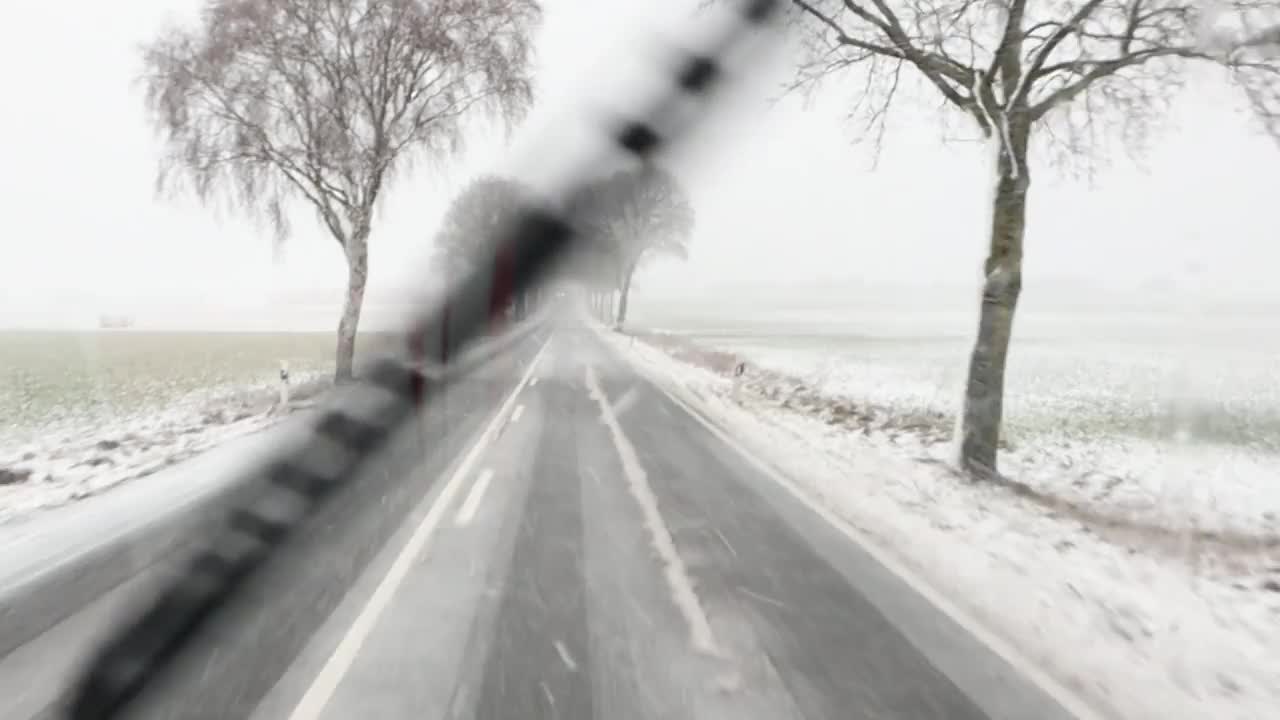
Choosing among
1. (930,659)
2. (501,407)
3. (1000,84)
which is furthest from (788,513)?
(501,407)

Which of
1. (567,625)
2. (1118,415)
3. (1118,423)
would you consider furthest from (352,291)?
(1118,415)

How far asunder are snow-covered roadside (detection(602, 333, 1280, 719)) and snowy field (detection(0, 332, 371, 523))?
7.62 metres

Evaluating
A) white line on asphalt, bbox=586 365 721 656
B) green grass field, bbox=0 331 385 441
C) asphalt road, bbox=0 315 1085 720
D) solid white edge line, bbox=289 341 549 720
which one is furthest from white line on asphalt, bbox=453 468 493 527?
green grass field, bbox=0 331 385 441

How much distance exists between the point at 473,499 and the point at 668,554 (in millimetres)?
2193

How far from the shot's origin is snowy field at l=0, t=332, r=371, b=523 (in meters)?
7.07

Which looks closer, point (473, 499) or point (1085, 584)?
point (1085, 584)

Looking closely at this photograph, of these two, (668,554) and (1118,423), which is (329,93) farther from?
(1118,423)

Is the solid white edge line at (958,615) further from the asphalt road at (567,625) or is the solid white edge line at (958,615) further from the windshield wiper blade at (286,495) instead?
the windshield wiper blade at (286,495)

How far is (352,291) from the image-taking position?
1397cm

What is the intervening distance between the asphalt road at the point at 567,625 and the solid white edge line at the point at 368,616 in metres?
0.01

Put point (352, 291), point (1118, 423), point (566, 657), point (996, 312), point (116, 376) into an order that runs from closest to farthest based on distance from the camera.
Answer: point (566, 657) < point (996, 312) < point (1118, 423) < point (352, 291) < point (116, 376)

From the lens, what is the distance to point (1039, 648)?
3.24m

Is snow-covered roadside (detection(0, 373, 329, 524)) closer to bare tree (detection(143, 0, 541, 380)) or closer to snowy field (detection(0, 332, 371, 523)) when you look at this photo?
snowy field (detection(0, 332, 371, 523))

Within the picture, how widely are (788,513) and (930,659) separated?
246cm
